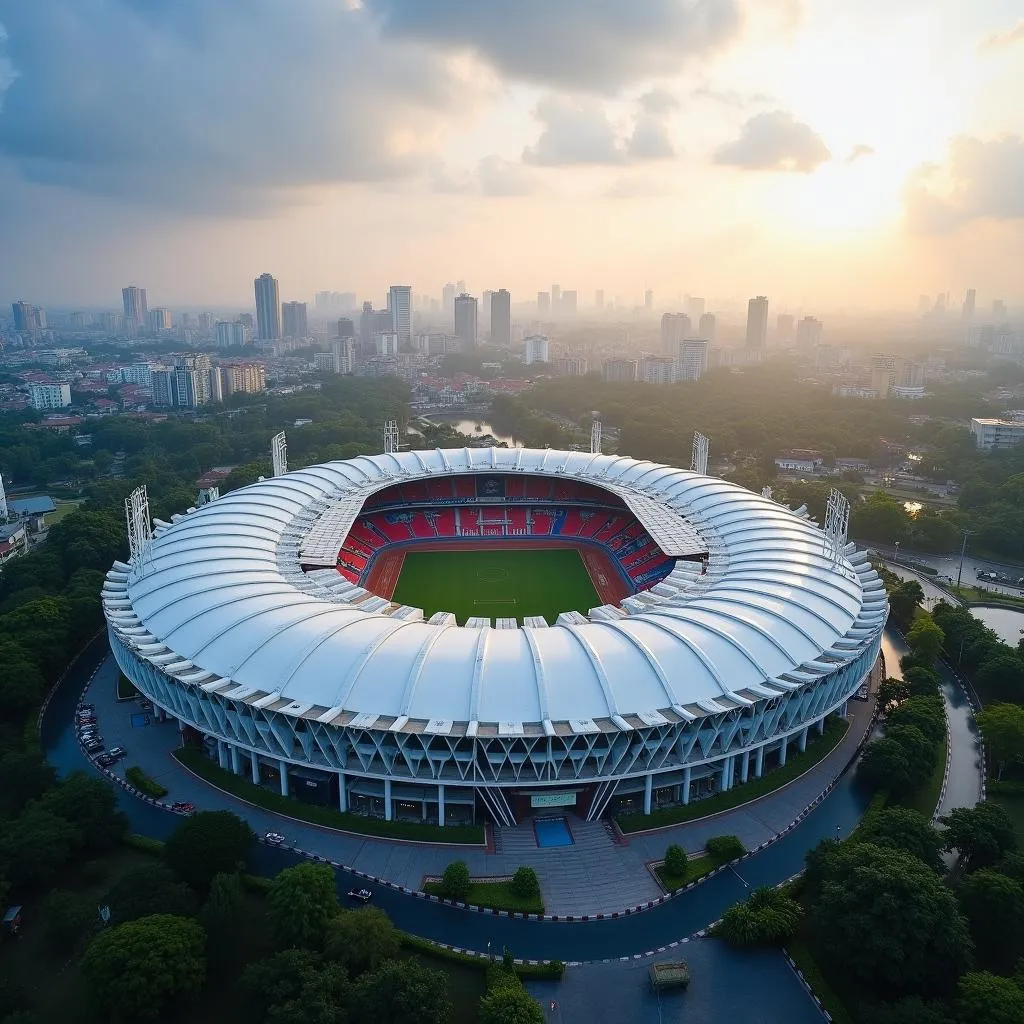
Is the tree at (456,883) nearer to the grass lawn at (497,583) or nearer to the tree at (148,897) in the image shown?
the tree at (148,897)

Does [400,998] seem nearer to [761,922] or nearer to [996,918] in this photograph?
[761,922]

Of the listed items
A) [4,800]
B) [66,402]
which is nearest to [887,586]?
[4,800]

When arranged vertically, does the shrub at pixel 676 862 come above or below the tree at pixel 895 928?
below

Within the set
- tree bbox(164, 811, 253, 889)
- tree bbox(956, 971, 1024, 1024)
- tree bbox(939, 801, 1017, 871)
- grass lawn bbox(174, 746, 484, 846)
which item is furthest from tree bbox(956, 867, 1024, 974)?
tree bbox(164, 811, 253, 889)

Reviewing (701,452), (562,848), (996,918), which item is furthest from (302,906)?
(701,452)

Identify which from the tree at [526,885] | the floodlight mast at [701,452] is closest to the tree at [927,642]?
the floodlight mast at [701,452]

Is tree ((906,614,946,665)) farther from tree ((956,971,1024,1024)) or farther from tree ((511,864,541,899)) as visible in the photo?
tree ((511,864,541,899))

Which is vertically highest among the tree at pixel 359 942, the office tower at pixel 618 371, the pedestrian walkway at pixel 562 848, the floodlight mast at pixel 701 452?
the office tower at pixel 618 371
